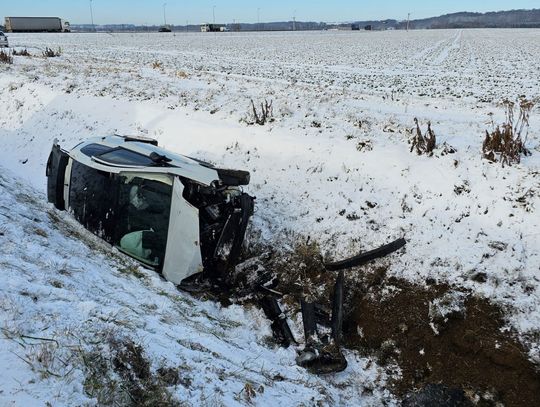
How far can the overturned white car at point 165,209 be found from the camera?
5070 millimetres

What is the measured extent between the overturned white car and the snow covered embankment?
12.8 inches

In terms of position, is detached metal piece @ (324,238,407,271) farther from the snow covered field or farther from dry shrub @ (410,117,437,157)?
dry shrub @ (410,117,437,157)

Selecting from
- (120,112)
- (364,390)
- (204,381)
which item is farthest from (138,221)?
(120,112)

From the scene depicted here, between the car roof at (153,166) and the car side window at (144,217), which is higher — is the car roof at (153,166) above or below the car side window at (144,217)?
above

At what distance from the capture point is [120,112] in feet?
39.6

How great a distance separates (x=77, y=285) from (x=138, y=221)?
4.08 feet

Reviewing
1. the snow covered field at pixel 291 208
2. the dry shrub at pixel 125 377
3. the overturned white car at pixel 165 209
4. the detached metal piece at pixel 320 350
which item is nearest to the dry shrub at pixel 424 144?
the snow covered field at pixel 291 208

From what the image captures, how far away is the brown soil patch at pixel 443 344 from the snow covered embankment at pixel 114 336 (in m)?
0.36

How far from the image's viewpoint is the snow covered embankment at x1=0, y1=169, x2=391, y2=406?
2811mm

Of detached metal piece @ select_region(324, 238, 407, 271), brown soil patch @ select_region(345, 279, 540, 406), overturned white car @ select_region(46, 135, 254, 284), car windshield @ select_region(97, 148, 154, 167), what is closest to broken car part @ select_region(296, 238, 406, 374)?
detached metal piece @ select_region(324, 238, 407, 271)

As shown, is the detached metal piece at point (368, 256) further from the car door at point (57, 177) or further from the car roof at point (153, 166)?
the car door at point (57, 177)

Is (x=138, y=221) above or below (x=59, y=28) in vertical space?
below

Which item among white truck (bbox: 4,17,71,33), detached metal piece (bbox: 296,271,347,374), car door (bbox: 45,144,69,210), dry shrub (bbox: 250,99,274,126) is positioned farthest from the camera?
white truck (bbox: 4,17,71,33)

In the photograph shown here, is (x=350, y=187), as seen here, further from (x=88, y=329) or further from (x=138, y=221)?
(x=88, y=329)
